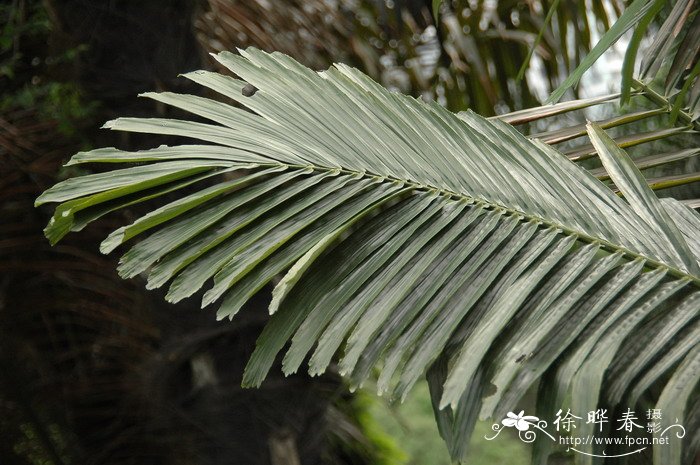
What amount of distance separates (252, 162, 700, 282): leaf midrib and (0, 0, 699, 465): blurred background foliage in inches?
16.8

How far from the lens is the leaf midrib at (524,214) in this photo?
78 centimetres

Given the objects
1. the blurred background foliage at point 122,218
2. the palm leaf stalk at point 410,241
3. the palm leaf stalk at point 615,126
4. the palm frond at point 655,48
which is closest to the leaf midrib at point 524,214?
the palm leaf stalk at point 410,241

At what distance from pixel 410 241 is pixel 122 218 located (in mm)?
1101

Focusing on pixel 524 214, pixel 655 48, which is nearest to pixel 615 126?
pixel 655 48

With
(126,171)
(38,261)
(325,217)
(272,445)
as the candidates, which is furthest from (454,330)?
(38,261)

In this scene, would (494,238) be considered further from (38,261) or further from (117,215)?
(38,261)

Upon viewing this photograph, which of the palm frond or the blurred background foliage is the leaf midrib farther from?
the blurred background foliage

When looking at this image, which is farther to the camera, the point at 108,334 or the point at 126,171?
the point at 108,334

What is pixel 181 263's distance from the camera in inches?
30.4

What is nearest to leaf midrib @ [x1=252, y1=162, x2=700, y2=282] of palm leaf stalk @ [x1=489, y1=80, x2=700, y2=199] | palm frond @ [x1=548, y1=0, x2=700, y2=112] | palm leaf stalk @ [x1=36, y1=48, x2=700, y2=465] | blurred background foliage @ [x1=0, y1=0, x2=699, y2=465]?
palm leaf stalk @ [x1=36, y1=48, x2=700, y2=465]

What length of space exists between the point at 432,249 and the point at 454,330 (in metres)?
0.09

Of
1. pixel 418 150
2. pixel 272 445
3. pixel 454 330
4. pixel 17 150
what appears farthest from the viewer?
pixel 17 150

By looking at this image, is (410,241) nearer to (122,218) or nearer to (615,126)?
(615,126)

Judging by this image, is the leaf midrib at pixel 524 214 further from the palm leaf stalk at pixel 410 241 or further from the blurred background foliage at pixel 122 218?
the blurred background foliage at pixel 122 218
